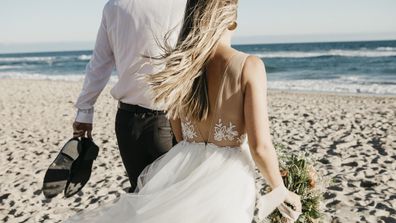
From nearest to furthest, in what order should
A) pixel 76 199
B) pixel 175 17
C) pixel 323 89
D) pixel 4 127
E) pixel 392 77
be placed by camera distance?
1. pixel 175 17
2. pixel 76 199
3. pixel 4 127
4. pixel 323 89
5. pixel 392 77

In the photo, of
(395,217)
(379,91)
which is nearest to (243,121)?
(395,217)

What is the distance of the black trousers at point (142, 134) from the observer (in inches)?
92.8

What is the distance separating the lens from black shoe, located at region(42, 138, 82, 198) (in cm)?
274

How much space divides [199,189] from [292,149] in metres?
5.61

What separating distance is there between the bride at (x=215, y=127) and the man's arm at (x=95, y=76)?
0.54 meters

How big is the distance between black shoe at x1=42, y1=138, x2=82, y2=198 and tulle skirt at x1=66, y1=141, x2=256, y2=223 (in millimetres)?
752

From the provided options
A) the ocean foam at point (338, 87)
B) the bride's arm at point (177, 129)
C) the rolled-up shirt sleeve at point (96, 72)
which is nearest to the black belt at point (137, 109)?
the bride's arm at point (177, 129)

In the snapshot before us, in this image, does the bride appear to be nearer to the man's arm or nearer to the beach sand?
the man's arm

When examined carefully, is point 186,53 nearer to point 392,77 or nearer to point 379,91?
point 379,91

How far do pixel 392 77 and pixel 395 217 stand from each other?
2026cm

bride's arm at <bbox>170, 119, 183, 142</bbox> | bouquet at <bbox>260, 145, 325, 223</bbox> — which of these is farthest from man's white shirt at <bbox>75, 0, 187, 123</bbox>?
bouquet at <bbox>260, 145, 325, 223</bbox>

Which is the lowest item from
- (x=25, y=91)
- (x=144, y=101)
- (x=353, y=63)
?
(x=353, y=63)

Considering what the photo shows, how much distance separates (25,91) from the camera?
1808cm

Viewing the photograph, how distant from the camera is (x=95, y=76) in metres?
2.57
